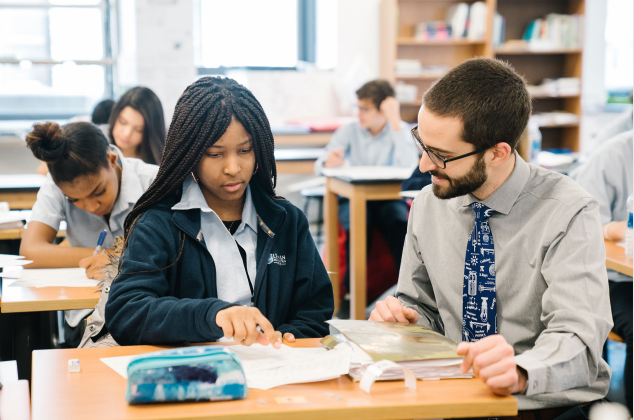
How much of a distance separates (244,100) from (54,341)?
1.50m

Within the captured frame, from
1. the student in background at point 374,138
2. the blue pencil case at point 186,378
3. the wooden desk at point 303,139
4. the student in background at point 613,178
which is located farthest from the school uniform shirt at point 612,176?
the wooden desk at point 303,139

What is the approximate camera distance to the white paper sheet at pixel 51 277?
72.1 inches

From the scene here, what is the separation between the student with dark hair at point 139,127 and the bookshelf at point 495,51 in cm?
334

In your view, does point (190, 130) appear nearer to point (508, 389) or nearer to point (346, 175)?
point (508, 389)

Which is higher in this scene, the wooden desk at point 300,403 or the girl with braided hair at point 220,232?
the girl with braided hair at point 220,232

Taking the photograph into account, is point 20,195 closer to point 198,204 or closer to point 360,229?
point 360,229

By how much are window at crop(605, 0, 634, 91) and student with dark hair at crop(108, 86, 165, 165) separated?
5.28 meters

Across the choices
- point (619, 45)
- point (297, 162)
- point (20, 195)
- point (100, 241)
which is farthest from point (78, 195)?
point (619, 45)

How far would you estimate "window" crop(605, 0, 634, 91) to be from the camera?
644 centimetres

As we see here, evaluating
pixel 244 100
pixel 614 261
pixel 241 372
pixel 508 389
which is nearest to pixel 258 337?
pixel 241 372

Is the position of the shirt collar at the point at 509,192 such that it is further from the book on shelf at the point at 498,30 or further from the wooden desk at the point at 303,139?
the book on shelf at the point at 498,30

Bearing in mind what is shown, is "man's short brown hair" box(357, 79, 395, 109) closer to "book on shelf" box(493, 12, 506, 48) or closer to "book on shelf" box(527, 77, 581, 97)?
"book on shelf" box(493, 12, 506, 48)

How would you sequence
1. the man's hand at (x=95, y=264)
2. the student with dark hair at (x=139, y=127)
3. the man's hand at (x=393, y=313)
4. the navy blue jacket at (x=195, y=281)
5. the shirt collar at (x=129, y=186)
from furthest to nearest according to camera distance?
the student with dark hair at (x=139, y=127) < the shirt collar at (x=129, y=186) < the man's hand at (x=95, y=264) < the man's hand at (x=393, y=313) < the navy blue jacket at (x=195, y=281)

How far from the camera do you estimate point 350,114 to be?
19.8 ft
